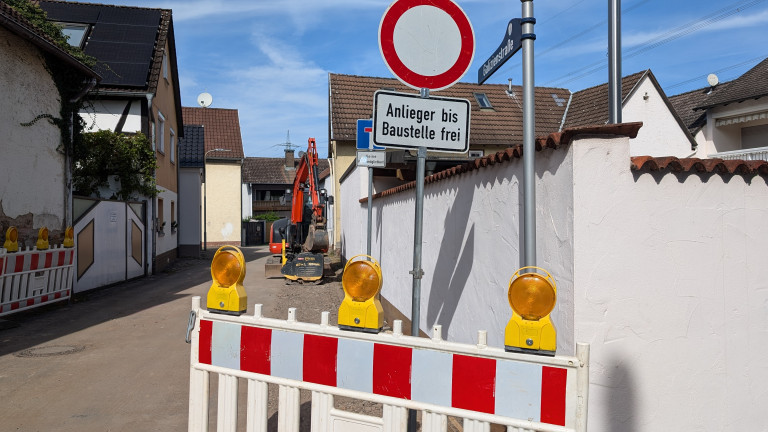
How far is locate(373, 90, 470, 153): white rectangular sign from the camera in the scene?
314 cm

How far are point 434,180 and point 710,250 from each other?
9.98ft

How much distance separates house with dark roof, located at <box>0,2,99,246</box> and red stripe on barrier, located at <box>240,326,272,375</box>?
8412mm

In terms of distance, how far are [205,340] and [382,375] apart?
1.04m

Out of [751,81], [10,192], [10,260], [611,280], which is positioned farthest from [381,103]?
[751,81]

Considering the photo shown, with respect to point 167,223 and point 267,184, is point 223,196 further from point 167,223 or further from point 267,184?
point 167,223

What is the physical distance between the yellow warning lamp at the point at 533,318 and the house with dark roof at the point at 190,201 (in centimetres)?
2428

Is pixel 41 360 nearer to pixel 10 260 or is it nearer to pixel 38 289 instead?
pixel 10 260

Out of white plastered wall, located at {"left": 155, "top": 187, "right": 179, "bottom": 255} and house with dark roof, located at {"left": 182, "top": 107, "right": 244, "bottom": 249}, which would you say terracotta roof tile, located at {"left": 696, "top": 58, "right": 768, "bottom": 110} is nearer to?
white plastered wall, located at {"left": 155, "top": 187, "right": 179, "bottom": 255}

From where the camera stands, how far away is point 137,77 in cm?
1662

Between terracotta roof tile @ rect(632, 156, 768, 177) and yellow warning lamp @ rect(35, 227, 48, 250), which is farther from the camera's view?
yellow warning lamp @ rect(35, 227, 48, 250)

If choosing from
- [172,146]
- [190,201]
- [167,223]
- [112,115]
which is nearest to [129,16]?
[112,115]

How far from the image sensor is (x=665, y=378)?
320 cm

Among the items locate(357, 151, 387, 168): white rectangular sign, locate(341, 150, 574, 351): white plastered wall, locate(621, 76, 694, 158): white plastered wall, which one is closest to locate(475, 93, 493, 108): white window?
locate(621, 76, 694, 158): white plastered wall

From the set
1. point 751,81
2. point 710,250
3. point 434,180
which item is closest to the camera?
point 710,250
